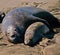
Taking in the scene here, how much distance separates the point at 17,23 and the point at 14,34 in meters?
0.34

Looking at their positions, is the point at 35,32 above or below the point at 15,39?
above

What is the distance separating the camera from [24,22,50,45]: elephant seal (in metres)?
4.88

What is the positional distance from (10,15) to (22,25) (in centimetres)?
55

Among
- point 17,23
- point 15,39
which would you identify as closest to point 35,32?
point 15,39

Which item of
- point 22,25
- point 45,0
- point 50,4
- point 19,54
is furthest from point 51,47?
point 45,0

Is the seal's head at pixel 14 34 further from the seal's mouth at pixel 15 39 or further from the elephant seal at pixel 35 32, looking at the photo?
the elephant seal at pixel 35 32

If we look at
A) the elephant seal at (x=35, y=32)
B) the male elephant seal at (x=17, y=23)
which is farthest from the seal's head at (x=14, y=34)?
the elephant seal at (x=35, y=32)

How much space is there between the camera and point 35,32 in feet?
16.6

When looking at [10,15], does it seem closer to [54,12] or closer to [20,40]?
[20,40]

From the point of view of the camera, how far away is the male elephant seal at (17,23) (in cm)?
516

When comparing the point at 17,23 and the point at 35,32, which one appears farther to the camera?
the point at 17,23

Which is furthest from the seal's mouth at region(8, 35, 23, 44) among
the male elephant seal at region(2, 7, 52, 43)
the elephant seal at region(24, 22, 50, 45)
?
the elephant seal at region(24, 22, 50, 45)

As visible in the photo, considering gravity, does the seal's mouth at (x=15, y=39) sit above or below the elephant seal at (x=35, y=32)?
below

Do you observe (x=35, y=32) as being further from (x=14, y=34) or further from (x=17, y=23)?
(x=17, y=23)
